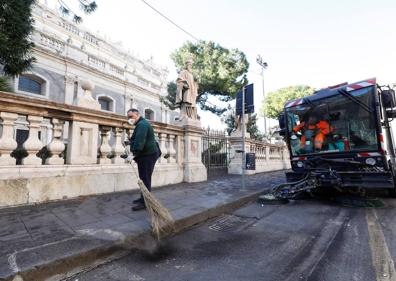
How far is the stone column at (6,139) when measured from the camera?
3.83 m

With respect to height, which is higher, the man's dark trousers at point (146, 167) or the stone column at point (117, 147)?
the stone column at point (117, 147)

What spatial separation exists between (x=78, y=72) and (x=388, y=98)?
18.8 metres

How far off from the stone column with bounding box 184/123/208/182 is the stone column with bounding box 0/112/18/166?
15.0ft

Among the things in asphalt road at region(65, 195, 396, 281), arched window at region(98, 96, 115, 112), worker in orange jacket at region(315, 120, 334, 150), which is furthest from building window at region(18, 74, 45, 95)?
worker in orange jacket at region(315, 120, 334, 150)

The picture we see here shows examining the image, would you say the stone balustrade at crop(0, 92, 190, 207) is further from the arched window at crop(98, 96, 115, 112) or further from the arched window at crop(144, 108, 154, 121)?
the arched window at crop(144, 108, 154, 121)

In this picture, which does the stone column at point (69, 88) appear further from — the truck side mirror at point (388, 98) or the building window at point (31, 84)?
the truck side mirror at point (388, 98)

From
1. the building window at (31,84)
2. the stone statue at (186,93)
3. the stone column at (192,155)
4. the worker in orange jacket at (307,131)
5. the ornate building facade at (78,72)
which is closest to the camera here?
the worker in orange jacket at (307,131)

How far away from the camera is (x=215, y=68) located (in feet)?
58.9

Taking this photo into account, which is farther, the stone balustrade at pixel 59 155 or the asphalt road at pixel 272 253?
the stone balustrade at pixel 59 155

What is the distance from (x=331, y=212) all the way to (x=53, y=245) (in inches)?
191

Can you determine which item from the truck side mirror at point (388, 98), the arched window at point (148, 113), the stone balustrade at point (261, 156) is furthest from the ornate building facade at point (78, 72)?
the truck side mirror at point (388, 98)

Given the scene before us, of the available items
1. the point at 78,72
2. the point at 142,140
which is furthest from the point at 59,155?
the point at 78,72

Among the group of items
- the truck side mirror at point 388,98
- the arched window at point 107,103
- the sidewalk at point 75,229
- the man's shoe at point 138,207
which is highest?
the arched window at point 107,103

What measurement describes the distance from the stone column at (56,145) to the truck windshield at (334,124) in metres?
5.82
